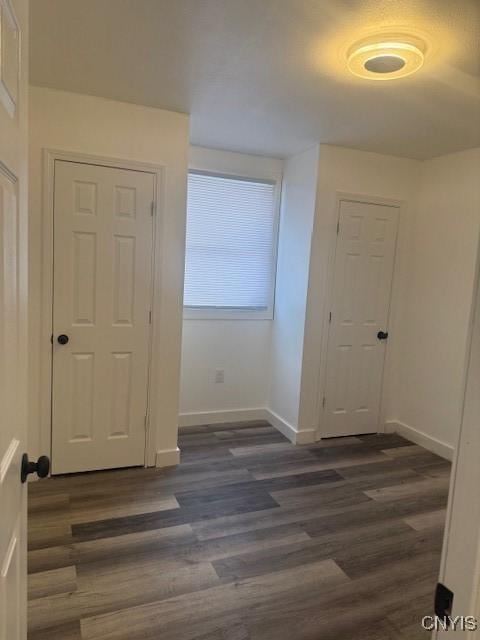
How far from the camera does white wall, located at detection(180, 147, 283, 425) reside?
3.82 meters

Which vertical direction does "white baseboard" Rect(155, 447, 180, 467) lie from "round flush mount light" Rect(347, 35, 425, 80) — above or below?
below

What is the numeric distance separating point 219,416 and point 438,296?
2.25 meters

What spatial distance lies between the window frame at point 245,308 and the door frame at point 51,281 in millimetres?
863

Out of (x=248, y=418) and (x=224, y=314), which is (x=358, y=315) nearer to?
(x=224, y=314)

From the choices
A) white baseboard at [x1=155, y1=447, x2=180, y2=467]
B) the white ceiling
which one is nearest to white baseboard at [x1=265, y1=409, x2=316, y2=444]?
white baseboard at [x1=155, y1=447, x2=180, y2=467]

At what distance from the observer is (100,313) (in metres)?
2.84

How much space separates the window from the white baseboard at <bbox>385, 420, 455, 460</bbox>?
5.32 feet

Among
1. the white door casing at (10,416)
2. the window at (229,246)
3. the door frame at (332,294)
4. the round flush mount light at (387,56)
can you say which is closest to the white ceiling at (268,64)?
the round flush mount light at (387,56)

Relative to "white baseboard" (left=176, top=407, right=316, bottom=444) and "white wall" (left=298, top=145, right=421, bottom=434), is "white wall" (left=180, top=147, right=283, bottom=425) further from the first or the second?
"white wall" (left=298, top=145, right=421, bottom=434)

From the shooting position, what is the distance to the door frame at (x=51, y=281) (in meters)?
2.62

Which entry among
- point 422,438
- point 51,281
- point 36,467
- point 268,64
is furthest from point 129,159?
point 422,438

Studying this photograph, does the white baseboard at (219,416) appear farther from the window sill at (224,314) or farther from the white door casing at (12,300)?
the white door casing at (12,300)

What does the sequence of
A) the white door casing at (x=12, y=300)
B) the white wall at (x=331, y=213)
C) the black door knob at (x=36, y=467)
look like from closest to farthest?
the white door casing at (x=12, y=300) < the black door knob at (x=36, y=467) < the white wall at (x=331, y=213)

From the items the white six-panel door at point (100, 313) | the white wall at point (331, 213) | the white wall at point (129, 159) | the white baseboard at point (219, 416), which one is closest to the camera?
the white wall at point (129, 159)
